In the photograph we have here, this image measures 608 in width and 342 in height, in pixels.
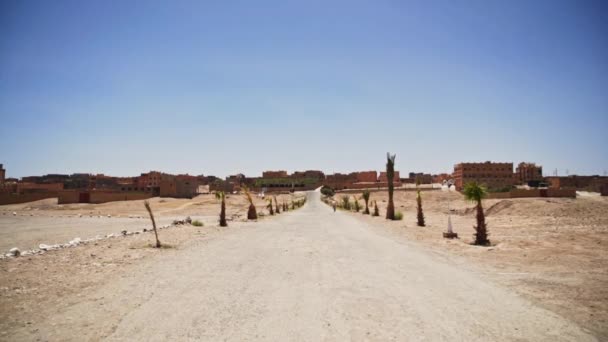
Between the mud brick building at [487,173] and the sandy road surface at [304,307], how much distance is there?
401 feet

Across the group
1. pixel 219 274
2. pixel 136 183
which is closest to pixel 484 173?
pixel 136 183

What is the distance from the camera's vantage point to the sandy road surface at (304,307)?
5.71 meters

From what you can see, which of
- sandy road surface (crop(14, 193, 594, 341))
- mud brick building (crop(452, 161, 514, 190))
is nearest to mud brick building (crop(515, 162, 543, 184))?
mud brick building (crop(452, 161, 514, 190))

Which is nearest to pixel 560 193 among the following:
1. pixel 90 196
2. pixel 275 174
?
pixel 90 196

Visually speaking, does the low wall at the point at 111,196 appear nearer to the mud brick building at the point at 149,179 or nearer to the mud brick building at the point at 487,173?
the mud brick building at the point at 149,179

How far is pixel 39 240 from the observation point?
19578mm

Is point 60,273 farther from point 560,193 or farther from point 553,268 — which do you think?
point 560,193

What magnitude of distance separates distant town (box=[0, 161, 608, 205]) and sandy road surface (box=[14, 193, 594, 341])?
1119 cm

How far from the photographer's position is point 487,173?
125250 mm

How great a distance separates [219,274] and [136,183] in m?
135

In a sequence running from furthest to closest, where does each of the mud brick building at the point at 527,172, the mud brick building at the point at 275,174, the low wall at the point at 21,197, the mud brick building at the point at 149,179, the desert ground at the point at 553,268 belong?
1. the mud brick building at the point at 275,174
2. the mud brick building at the point at 527,172
3. the mud brick building at the point at 149,179
4. the low wall at the point at 21,197
5. the desert ground at the point at 553,268

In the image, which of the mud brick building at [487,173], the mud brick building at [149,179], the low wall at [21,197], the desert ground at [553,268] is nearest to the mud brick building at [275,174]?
the mud brick building at [149,179]

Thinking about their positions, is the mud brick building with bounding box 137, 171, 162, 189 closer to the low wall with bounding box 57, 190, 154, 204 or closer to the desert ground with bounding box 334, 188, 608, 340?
the low wall with bounding box 57, 190, 154, 204

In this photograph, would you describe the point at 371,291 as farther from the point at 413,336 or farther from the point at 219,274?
the point at 219,274
